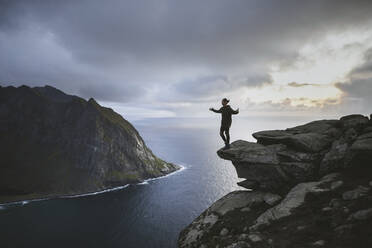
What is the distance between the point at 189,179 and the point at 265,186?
169571 millimetres

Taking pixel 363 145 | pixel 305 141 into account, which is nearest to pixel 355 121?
pixel 305 141

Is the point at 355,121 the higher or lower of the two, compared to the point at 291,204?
higher

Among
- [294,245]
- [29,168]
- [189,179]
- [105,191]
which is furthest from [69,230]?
[29,168]

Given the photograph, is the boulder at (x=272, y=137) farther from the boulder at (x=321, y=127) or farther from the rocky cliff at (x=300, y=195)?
the boulder at (x=321, y=127)

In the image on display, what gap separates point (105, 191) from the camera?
168 m

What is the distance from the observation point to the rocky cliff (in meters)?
10.1

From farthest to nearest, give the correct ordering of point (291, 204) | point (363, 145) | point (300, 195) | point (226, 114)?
1. point (226, 114)
2. point (300, 195)
3. point (363, 145)
4. point (291, 204)

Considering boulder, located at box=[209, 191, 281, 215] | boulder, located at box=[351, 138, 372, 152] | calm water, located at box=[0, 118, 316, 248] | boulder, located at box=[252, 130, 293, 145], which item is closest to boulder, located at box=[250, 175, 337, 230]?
boulder, located at box=[209, 191, 281, 215]

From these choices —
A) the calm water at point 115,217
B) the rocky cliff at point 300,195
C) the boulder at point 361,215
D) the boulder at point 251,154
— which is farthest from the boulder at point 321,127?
the calm water at point 115,217

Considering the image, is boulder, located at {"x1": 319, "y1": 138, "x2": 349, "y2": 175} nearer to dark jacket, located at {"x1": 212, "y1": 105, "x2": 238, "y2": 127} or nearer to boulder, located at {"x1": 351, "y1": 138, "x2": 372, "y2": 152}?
boulder, located at {"x1": 351, "y1": 138, "x2": 372, "y2": 152}

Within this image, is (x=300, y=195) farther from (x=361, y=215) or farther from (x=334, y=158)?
(x=334, y=158)

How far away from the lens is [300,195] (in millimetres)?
13258

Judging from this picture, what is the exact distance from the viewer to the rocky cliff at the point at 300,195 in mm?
10133

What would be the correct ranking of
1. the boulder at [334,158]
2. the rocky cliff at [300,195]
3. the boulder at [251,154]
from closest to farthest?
the rocky cliff at [300,195] < the boulder at [334,158] < the boulder at [251,154]
